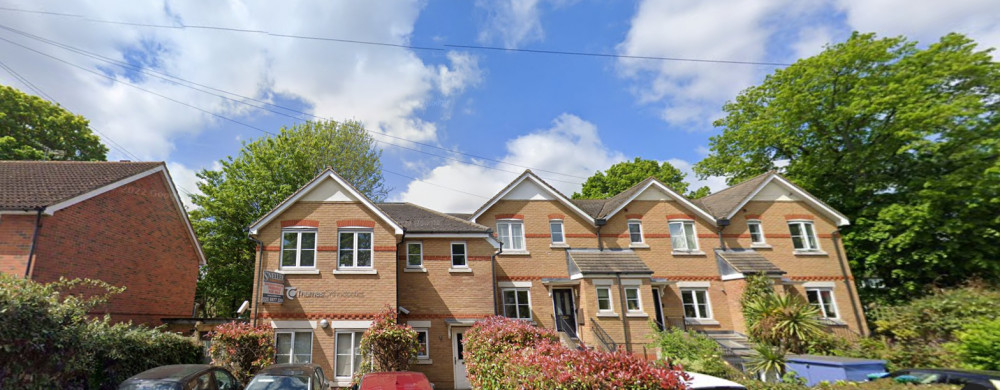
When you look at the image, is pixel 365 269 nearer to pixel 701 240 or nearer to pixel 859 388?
pixel 859 388

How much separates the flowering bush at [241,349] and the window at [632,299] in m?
13.6

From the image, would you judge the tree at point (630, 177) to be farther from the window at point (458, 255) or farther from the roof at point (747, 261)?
the window at point (458, 255)

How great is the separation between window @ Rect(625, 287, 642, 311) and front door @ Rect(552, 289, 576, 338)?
2437 mm

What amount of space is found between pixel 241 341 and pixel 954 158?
29.5m

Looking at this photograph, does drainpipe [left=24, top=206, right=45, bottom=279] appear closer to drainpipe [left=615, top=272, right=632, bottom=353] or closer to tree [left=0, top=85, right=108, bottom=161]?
tree [left=0, top=85, right=108, bottom=161]

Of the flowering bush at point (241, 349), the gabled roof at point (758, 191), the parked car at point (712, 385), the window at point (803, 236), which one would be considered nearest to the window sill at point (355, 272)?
the flowering bush at point (241, 349)

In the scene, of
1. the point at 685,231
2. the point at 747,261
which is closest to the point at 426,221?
the point at 685,231

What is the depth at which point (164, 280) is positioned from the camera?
1769cm

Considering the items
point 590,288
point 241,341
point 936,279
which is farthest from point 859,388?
point 936,279

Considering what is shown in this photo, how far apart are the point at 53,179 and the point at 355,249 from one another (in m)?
10.7

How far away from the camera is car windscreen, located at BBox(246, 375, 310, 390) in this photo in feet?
27.7

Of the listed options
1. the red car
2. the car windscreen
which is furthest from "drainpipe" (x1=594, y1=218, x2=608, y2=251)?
the car windscreen

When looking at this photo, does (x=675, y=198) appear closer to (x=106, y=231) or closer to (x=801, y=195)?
(x=801, y=195)

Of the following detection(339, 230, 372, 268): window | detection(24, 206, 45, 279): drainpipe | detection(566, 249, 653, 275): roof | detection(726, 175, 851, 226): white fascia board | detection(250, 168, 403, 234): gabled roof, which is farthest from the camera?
detection(726, 175, 851, 226): white fascia board
